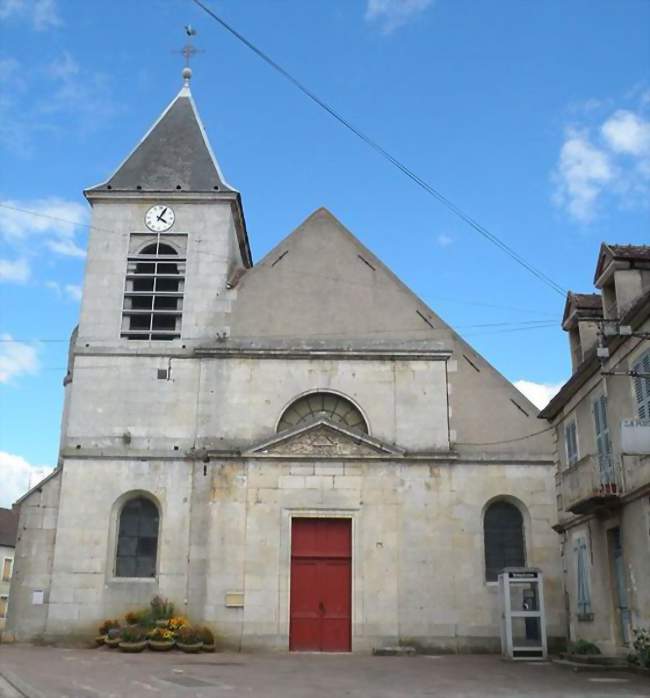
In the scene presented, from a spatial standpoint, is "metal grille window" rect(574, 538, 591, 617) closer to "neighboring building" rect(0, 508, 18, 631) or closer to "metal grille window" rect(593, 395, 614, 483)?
"metal grille window" rect(593, 395, 614, 483)

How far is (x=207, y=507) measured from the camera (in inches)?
795

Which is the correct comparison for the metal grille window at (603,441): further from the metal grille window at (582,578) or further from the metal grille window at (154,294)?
the metal grille window at (154,294)

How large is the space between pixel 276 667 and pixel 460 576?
623cm

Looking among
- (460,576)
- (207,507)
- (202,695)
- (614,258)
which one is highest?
(614,258)

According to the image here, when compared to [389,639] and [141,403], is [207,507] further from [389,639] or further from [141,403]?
[389,639]

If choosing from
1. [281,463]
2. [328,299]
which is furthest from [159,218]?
[281,463]

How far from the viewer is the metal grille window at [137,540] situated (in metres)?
20.2

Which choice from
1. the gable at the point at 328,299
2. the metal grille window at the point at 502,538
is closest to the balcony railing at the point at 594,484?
the metal grille window at the point at 502,538

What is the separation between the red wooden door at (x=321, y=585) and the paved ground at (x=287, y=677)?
1.45 m

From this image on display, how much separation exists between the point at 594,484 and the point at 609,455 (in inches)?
24.7

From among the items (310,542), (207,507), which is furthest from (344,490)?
(207,507)

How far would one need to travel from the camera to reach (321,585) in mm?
19828

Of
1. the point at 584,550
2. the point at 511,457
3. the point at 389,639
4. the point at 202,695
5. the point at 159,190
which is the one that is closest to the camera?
the point at 202,695

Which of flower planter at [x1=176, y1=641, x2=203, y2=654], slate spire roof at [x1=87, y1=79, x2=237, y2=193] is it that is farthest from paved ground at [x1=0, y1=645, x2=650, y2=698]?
slate spire roof at [x1=87, y1=79, x2=237, y2=193]
